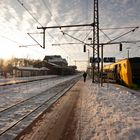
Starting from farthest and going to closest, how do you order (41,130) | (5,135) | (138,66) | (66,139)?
(138,66)
(41,130)
(5,135)
(66,139)

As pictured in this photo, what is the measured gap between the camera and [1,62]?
378 ft

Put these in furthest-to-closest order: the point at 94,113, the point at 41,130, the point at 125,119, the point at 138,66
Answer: the point at 138,66
the point at 94,113
the point at 125,119
the point at 41,130

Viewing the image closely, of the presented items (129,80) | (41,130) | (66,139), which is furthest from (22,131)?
(129,80)

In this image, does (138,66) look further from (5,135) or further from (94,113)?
(5,135)

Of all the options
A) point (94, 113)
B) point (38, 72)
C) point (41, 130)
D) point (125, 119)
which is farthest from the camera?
point (38, 72)

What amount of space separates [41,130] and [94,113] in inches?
150

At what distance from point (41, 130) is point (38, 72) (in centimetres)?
10205

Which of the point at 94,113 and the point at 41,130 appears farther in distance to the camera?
the point at 94,113

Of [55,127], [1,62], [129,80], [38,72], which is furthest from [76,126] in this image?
[1,62]

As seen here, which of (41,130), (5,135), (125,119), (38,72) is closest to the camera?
(5,135)

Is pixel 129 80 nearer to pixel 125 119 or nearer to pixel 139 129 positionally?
pixel 125 119

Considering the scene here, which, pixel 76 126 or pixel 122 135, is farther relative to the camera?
pixel 76 126

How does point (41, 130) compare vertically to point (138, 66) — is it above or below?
below

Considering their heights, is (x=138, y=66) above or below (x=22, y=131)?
above
